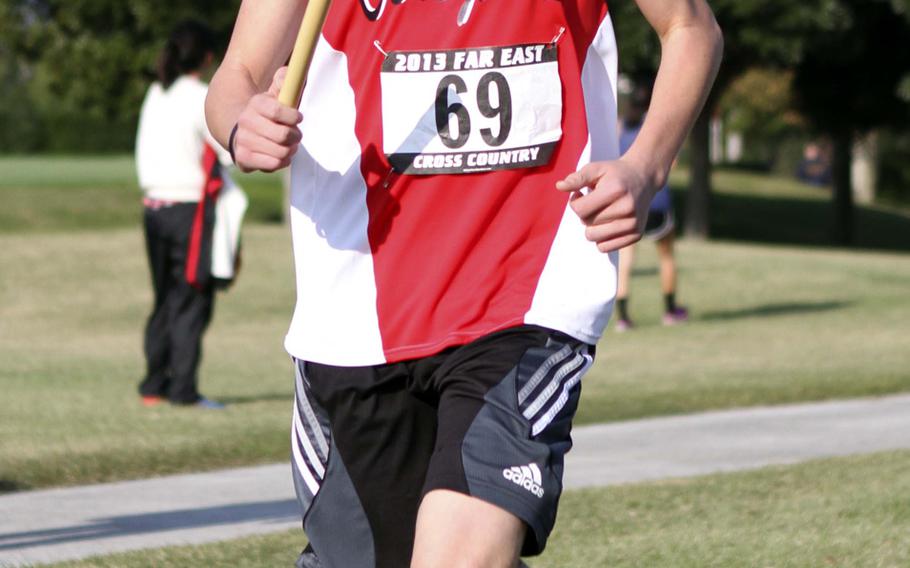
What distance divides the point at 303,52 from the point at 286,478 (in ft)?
15.4

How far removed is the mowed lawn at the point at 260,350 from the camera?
8.49m

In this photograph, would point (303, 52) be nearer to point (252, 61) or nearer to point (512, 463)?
point (252, 61)

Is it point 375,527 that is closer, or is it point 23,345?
point 375,527

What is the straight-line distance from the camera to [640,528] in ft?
20.0

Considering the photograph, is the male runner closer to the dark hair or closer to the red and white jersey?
the red and white jersey

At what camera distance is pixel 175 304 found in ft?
31.1

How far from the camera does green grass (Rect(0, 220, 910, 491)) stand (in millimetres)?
8484

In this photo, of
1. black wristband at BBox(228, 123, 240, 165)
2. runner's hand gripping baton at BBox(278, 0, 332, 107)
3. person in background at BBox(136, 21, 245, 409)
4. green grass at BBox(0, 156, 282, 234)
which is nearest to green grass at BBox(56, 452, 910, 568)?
black wristband at BBox(228, 123, 240, 165)

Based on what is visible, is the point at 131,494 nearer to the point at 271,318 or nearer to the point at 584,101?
the point at 584,101

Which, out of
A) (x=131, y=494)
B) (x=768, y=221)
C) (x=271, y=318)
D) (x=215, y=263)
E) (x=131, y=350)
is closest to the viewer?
(x=131, y=494)

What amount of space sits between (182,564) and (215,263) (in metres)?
3.90

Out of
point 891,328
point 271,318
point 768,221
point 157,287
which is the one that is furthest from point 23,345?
point 768,221

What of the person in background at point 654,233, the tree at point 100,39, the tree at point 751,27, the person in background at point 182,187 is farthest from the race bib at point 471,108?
the tree at point 100,39

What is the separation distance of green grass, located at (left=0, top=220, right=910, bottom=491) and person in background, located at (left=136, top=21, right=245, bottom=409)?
0.57m
